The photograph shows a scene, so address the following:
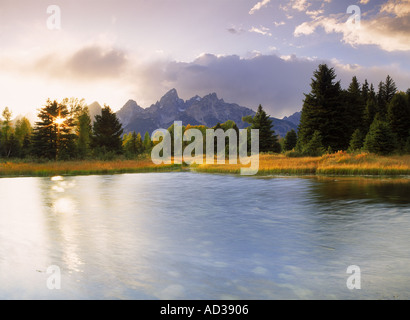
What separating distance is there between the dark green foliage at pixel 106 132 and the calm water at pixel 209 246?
36.7 meters

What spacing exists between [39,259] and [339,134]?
4504cm

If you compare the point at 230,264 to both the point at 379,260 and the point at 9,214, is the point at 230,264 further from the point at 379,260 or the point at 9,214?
the point at 9,214

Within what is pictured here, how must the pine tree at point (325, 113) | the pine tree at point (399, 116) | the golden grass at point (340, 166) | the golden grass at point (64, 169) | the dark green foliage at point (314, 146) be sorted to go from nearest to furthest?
the golden grass at point (340, 166) → the golden grass at point (64, 169) → the dark green foliage at point (314, 146) → the pine tree at point (325, 113) → the pine tree at point (399, 116)

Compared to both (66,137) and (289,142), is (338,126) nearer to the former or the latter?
(289,142)

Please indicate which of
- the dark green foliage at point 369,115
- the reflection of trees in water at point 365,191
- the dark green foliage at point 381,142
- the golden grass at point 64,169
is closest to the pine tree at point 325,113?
the dark green foliage at point 381,142

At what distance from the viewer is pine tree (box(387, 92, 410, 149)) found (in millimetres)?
49531

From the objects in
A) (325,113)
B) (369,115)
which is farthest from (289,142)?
(325,113)

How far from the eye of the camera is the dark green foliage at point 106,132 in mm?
55406

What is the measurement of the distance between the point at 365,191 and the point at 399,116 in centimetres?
3794

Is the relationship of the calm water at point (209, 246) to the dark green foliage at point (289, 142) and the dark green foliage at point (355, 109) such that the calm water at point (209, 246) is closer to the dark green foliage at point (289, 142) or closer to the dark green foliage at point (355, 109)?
the dark green foliage at point (355, 109)

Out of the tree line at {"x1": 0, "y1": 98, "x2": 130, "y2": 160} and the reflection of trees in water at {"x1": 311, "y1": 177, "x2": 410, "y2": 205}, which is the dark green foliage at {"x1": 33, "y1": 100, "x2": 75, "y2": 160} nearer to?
the tree line at {"x1": 0, "y1": 98, "x2": 130, "y2": 160}

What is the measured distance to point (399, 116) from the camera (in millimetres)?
50062

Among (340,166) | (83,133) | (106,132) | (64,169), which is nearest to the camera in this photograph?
(340,166)

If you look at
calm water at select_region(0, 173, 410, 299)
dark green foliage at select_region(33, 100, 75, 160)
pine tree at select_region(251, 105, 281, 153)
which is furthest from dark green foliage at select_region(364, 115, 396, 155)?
dark green foliage at select_region(33, 100, 75, 160)
